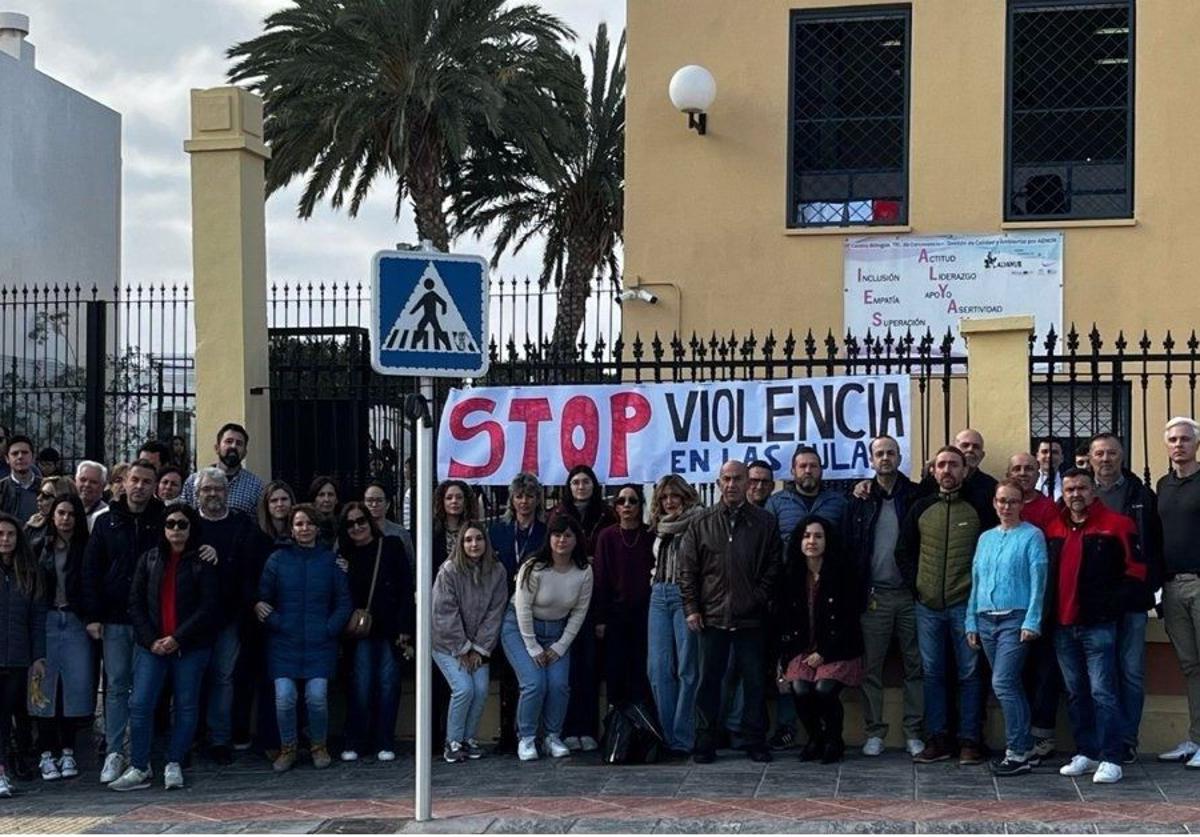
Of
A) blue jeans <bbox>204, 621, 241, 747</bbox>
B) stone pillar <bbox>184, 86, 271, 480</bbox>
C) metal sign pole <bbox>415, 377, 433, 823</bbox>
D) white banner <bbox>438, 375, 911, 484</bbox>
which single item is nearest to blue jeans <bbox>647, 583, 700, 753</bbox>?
white banner <bbox>438, 375, 911, 484</bbox>

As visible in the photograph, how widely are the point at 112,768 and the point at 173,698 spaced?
0.53 m

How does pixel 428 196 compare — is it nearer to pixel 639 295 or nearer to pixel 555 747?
pixel 639 295

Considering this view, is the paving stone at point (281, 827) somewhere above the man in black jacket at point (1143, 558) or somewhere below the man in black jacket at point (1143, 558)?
below

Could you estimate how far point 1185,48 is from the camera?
54.9ft

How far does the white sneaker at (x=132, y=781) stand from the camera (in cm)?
994

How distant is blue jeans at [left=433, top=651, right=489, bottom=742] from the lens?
10.4 meters

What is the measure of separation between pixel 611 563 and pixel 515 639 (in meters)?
0.75

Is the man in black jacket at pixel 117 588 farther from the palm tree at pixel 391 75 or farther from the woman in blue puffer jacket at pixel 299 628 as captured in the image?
the palm tree at pixel 391 75

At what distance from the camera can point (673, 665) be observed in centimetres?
1039

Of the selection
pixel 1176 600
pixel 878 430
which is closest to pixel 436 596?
pixel 878 430

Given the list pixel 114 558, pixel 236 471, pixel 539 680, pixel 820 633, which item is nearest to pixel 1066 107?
pixel 820 633

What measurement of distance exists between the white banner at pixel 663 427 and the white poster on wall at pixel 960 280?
19.3 feet

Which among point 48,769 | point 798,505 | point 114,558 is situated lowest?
point 48,769

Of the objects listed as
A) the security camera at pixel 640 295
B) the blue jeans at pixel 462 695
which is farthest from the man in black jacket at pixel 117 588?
the security camera at pixel 640 295
